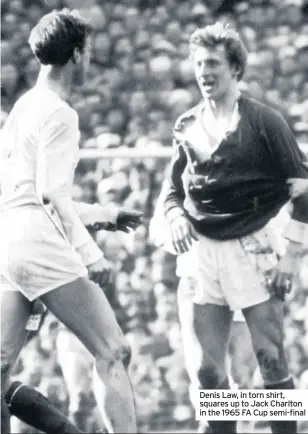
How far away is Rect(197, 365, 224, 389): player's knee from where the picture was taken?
3.86 meters

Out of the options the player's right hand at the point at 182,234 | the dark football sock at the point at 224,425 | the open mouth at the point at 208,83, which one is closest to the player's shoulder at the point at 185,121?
the open mouth at the point at 208,83

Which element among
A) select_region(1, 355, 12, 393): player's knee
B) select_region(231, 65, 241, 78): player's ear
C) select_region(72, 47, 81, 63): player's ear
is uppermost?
select_region(72, 47, 81, 63): player's ear

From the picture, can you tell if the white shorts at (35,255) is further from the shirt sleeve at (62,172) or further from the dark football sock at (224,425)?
the dark football sock at (224,425)

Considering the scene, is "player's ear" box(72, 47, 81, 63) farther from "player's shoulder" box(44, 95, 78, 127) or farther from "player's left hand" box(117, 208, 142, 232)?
"player's left hand" box(117, 208, 142, 232)

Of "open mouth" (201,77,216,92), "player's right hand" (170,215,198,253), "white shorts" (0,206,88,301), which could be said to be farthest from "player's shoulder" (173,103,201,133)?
"white shorts" (0,206,88,301)

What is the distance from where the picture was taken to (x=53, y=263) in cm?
360

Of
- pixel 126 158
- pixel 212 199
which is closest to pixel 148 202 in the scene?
pixel 126 158

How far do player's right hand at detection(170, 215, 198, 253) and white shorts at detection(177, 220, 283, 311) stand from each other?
0.04 metres

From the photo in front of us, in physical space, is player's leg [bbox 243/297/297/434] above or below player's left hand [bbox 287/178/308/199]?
below

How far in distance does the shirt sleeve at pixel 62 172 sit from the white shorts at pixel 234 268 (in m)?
0.37

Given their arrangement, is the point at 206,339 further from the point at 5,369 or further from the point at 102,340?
the point at 5,369

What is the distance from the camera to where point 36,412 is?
402 cm

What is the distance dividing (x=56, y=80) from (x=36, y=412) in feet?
3.35

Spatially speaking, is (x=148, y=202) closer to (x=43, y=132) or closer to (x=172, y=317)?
(x=172, y=317)
